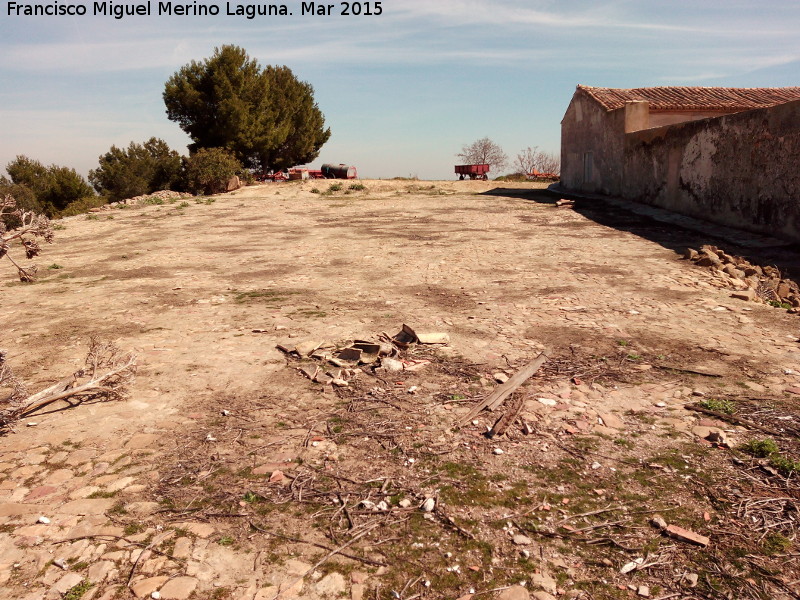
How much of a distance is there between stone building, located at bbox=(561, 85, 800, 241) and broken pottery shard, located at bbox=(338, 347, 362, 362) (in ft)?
28.7

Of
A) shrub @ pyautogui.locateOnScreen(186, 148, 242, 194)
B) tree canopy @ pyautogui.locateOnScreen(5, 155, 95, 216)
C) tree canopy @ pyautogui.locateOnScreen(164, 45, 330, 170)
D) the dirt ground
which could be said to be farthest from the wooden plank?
tree canopy @ pyautogui.locateOnScreen(5, 155, 95, 216)

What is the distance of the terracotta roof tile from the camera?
68.7 ft

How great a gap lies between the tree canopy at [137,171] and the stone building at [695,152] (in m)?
24.8

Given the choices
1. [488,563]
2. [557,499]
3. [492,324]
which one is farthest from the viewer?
[492,324]

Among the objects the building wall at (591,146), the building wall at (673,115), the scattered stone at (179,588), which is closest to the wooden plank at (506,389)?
the scattered stone at (179,588)

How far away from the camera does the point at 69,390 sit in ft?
13.3

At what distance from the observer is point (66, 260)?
11.0 metres

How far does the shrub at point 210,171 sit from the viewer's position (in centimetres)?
2898

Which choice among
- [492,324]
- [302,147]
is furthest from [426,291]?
[302,147]

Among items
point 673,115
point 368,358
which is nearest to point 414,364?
point 368,358

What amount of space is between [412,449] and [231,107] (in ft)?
110

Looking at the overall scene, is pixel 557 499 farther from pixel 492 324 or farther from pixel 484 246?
pixel 484 246

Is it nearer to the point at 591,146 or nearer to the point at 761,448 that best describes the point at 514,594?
the point at 761,448

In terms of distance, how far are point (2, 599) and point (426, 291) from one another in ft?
19.2
